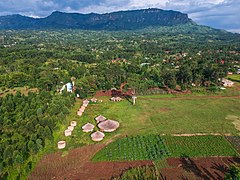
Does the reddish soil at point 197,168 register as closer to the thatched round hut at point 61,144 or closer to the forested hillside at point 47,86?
the thatched round hut at point 61,144

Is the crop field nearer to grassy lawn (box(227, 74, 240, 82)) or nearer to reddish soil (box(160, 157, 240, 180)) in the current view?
reddish soil (box(160, 157, 240, 180))

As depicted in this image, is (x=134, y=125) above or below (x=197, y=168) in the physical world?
below

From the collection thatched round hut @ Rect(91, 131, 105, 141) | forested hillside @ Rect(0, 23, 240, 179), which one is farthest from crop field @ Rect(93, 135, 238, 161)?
forested hillside @ Rect(0, 23, 240, 179)

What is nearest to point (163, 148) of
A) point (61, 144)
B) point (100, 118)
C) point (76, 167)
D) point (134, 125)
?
point (134, 125)

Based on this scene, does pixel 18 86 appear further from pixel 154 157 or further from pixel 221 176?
pixel 221 176

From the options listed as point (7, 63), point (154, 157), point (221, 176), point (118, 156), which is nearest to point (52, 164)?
point (118, 156)

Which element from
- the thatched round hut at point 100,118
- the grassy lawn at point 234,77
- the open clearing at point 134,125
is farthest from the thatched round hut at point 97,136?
the grassy lawn at point 234,77

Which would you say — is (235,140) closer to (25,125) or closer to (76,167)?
(76,167)
